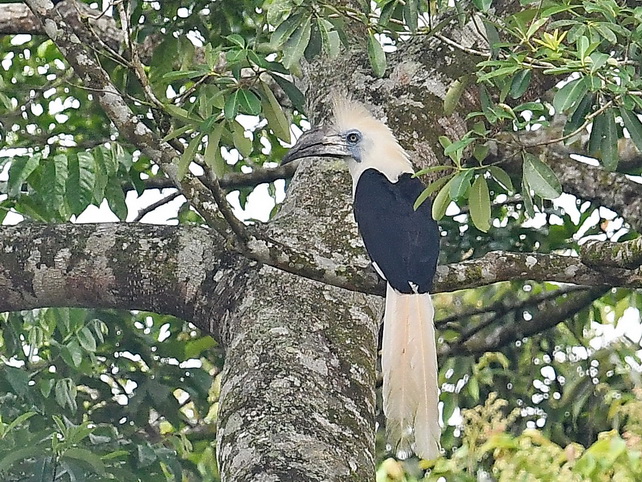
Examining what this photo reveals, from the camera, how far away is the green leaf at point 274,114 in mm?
2084

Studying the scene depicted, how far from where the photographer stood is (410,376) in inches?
95.4

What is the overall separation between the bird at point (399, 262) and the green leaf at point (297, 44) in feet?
2.23

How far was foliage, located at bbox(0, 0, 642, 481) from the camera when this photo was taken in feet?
6.23

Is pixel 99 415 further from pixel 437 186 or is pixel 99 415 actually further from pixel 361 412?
pixel 437 186

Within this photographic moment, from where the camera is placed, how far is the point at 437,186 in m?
1.94

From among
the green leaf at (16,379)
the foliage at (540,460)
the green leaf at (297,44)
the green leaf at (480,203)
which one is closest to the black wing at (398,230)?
the foliage at (540,460)

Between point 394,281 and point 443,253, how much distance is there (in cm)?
98

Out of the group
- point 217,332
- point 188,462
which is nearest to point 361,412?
point 217,332

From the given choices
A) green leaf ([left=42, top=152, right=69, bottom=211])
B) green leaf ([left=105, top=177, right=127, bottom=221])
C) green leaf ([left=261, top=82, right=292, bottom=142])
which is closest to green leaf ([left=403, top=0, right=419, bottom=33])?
green leaf ([left=261, top=82, right=292, bottom=142])

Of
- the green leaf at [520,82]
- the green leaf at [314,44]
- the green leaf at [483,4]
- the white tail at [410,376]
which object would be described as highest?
the green leaf at [314,44]

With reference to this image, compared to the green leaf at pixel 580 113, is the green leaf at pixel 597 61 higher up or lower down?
higher up

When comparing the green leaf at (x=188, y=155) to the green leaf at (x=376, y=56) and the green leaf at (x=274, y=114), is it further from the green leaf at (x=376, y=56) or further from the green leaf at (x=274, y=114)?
the green leaf at (x=376, y=56)

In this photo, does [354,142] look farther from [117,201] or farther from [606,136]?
[606,136]

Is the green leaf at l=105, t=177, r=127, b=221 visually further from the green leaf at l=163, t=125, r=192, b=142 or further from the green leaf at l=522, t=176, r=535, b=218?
the green leaf at l=522, t=176, r=535, b=218
